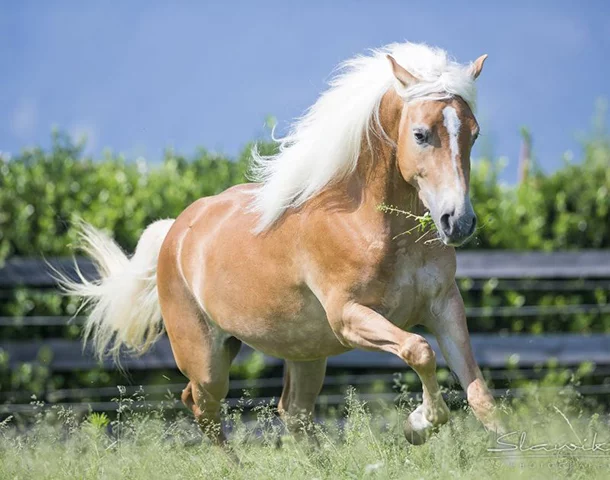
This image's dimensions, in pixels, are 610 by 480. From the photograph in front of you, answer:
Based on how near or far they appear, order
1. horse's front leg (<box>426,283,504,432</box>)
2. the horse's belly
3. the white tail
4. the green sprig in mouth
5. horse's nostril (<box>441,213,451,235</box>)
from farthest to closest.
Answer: the white tail → the horse's belly → the green sprig in mouth → horse's front leg (<box>426,283,504,432</box>) → horse's nostril (<box>441,213,451,235</box>)

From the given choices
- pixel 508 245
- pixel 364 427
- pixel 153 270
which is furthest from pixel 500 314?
pixel 364 427

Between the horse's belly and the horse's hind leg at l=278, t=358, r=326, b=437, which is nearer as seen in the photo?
the horse's belly

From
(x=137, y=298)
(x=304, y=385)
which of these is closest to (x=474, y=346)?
(x=304, y=385)

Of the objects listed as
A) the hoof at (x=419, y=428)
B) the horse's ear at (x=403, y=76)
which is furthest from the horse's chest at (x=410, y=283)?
the horse's ear at (x=403, y=76)

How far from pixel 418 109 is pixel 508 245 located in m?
4.43

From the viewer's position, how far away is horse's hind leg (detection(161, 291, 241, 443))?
225 inches

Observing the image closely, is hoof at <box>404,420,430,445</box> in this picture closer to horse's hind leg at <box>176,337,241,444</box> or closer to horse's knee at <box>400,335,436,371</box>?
horse's knee at <box>400,335,436,371</box>

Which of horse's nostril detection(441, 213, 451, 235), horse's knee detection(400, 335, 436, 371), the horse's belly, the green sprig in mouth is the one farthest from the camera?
the horse's belly

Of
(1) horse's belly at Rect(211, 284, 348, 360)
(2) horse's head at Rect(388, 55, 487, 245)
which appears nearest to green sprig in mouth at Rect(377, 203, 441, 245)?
(2) horse's head at Rect(388, 55, 487, 245)

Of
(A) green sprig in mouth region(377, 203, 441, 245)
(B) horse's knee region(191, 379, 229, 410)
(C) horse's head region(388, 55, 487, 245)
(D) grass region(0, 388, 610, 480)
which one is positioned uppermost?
(C) horse's head region(388, 55, 487, 245)

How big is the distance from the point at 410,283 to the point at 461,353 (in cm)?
38

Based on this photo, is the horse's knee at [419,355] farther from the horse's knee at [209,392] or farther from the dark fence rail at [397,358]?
the dark fence rail at [397,358]

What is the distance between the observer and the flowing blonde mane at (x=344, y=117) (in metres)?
4.41

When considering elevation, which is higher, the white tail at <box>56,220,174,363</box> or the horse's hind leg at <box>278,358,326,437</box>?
the white tail at <box>56,220,174,363</box>
